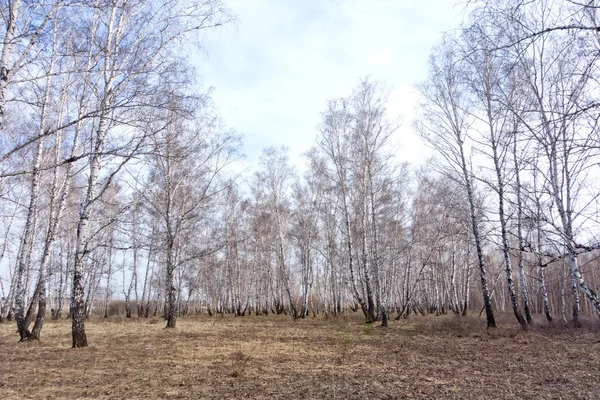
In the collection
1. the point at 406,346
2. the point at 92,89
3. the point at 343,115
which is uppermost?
the point at 343,115

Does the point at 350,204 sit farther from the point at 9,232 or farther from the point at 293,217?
the point at 9,232

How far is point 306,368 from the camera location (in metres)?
6.96

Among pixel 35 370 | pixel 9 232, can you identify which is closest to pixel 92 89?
pixel 35 370

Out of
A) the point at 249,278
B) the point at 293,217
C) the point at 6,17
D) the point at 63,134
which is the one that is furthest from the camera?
the point at 249,278

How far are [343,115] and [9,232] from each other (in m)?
20.9

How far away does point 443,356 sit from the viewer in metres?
8.38

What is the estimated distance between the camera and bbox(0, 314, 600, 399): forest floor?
17.4 ft

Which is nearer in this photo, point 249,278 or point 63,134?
point 63,134

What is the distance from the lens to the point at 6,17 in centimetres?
460

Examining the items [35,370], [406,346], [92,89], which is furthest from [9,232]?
[406,346]

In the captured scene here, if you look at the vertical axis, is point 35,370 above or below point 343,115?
below

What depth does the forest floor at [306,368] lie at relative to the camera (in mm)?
5309

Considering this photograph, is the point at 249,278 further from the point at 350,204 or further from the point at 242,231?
the point at 350,204

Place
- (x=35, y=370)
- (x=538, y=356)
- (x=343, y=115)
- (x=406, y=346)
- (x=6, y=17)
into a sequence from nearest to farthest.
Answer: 1. (x=6, y=17)
2. (x=35, y=370)
3. (x=538, y=356)
4. (x=406, y=346)
5. (x=343, y=115)
